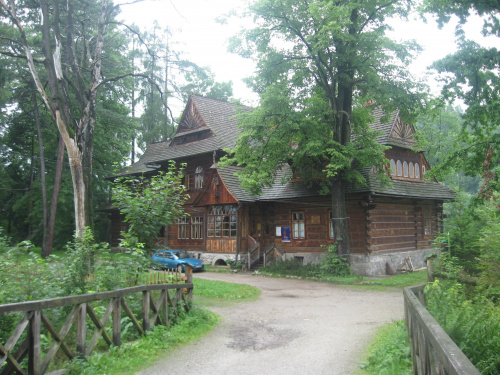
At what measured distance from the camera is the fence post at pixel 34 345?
5.59 metres

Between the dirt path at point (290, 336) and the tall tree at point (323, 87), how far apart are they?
6.32 m

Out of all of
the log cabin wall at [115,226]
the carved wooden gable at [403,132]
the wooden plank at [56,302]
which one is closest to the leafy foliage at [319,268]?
the carved wooden gable at [403,132]

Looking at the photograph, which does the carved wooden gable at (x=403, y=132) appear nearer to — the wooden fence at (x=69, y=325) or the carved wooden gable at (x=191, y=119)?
the carved wooden gable at (x=191, y=119)

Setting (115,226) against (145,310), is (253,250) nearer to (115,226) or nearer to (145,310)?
(115,226)

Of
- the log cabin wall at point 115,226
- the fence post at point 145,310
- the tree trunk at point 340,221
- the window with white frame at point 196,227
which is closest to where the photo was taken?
the fence post at point 145,310

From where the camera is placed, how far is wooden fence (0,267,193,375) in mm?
5422

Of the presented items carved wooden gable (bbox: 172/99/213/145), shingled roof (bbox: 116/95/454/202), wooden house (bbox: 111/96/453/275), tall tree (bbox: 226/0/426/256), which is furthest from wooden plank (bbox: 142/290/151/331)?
carved wooden gable (bbox: 172/99/213/145)

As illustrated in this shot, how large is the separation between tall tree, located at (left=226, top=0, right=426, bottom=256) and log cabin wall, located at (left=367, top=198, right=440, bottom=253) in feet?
7.90

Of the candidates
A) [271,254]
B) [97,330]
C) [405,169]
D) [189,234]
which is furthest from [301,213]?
[97,330]

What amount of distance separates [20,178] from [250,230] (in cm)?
2647

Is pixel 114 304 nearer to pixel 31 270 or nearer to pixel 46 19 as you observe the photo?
pixel 31 270

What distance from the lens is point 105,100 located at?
34156mm

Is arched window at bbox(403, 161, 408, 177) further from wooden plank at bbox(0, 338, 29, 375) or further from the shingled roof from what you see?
wooden plank at bbox(0, 338, 29, 375)

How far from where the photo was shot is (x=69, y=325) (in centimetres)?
624
